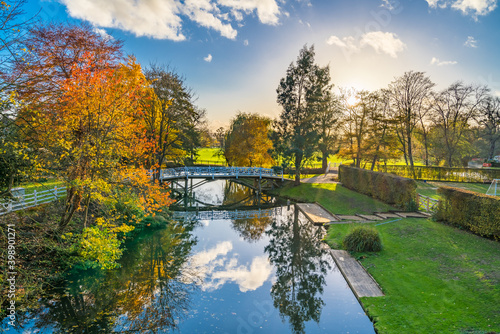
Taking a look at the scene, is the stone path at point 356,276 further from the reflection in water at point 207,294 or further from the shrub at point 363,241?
the shrub at point 363,241

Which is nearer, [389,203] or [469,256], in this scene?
[469,256]

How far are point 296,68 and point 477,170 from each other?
2650cm

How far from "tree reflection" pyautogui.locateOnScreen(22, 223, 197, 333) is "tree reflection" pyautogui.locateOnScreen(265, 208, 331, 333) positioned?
153 inches

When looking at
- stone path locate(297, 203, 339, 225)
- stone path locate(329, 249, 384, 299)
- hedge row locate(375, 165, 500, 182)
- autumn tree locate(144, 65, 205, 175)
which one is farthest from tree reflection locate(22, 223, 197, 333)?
hedge row locate(375, 165, 500, 182)

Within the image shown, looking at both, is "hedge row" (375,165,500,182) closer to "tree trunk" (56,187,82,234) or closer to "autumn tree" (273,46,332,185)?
"autumn tree" (273,46,332,185)

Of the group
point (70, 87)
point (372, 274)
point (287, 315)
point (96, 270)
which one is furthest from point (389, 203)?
point (70, 87)

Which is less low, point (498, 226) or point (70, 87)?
point (70, 87)

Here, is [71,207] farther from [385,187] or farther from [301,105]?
[301,105]

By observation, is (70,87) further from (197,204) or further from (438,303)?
(197,204)

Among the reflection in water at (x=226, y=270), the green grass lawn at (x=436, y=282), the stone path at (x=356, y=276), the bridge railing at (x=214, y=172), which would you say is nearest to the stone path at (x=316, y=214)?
the green grass lawn at (x=436, y=282)

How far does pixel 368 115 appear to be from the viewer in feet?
121

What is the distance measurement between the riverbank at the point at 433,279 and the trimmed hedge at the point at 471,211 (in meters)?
0.57

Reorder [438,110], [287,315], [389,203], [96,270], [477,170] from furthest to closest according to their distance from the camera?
[438,110] → [477,170] → [389,203] → [96,270] → [287,315]

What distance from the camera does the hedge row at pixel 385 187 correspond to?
69.2 ft
